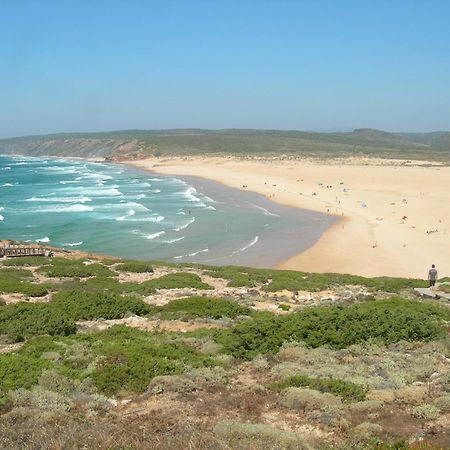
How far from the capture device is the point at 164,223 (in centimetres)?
5109

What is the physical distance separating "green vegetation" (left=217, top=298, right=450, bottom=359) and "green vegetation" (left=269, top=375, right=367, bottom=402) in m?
2.00

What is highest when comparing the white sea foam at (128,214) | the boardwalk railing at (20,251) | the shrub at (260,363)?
the shrub at (260,363)

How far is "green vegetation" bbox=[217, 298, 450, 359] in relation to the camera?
11.3 m

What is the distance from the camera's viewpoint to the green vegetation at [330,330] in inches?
447

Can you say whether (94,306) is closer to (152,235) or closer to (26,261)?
(26,261)

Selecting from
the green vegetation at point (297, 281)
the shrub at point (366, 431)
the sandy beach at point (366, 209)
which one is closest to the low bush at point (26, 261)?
the green vegetation at point (297, 281)

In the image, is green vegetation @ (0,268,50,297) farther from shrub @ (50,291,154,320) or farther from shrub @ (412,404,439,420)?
shrub @ (412,404,439,420)

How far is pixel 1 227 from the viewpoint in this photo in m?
50.1

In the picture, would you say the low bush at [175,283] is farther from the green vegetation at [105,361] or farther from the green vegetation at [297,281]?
the green vegetation at [105,361]

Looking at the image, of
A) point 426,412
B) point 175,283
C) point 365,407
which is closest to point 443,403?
Result: point 426,412

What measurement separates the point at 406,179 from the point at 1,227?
62.8 m

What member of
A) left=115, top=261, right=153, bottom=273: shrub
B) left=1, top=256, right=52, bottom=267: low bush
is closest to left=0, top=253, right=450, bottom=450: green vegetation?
left=115, top=261, right=153, bottom=273: shrub

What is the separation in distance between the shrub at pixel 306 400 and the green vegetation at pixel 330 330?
263 cm

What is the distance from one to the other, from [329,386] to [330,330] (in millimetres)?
3585
